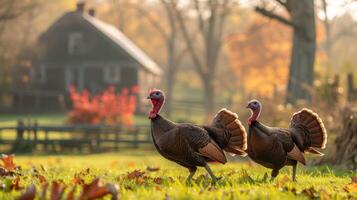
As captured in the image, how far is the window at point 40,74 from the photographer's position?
61.8 m

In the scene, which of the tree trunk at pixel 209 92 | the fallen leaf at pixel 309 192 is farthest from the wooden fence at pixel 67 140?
the fallen leaf at pixel 309 192

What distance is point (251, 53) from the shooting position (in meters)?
66.5

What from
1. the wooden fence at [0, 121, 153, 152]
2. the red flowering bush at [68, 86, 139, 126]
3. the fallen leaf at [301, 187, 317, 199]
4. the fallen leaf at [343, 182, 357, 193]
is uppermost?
the fallen leaf at [301, 187, 317, 199]

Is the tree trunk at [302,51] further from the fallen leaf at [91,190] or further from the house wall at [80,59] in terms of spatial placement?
the house wall at [80,59]

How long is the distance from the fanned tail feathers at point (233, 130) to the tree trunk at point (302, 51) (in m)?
16.4

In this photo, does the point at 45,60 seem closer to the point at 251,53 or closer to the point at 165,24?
the point at 251,53

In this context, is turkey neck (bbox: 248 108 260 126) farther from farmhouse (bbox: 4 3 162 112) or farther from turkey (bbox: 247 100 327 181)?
farmhouse (bbox: 4 3 162 112)

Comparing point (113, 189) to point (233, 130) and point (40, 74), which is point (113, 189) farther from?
point (40, 74)

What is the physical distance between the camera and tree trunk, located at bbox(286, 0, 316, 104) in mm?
24344

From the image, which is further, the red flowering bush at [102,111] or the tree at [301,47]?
the red flowering bush at [102,111]

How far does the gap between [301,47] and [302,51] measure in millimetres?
157

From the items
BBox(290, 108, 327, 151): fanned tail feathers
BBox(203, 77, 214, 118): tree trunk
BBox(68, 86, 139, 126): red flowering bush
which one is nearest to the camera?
BBox(290, 108, 327, 151): fanned tail feathers

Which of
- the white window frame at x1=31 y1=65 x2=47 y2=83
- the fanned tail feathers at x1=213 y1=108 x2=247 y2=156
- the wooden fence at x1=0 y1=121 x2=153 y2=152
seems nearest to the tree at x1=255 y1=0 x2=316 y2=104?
the wooden fence at x1=0 y1=121 x2=153 y2=152

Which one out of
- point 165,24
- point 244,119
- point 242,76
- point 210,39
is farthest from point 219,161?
point 165,24
